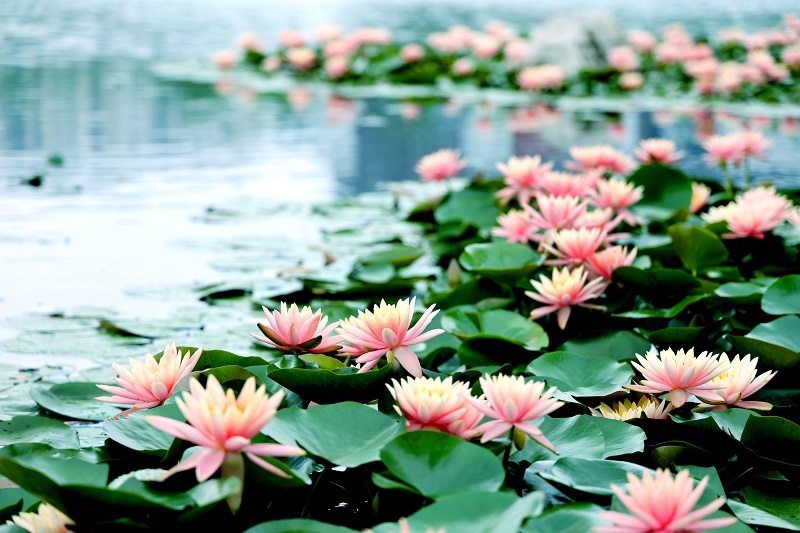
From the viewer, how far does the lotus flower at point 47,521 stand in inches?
36.8

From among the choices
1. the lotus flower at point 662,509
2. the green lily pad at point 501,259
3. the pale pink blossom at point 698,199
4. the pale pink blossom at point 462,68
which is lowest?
the pale pink blossom at point 462,68

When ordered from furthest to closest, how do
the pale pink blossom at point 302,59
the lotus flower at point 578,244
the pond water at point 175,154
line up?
the pale pink blossom at point 302,59 < the pond water at point 175,154 < the lotus flower at point 578,244

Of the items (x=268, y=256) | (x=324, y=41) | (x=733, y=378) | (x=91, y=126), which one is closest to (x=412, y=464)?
(x=733, y=378)

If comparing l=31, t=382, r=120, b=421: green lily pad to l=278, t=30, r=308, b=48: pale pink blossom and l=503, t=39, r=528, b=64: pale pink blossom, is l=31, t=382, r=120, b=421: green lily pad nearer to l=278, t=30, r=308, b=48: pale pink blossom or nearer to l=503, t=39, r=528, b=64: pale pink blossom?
l=503, t=39, r=528, b=64: pale pink blossom

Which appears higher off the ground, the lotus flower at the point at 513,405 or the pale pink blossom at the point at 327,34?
the lotus flower at the point at 513,405

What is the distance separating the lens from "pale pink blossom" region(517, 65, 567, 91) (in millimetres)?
6531

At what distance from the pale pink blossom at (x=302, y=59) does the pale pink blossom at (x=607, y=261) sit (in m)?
5.88

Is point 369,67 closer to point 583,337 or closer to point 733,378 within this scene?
point 583,337

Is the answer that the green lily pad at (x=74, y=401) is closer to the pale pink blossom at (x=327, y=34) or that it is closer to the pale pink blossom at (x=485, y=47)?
the pale pink blossom at (x=485, y=47)

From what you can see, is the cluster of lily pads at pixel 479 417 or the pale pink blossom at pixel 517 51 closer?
the cluster of lily pads at pixel 479 417

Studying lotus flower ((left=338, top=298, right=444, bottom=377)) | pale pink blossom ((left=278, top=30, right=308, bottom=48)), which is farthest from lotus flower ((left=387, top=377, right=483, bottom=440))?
pale pink blossom ((left=278, top=30, right=308, bottom=48))

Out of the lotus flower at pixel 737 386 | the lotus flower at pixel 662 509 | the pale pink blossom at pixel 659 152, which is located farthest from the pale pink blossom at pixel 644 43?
the lotus flower at pixel 662 509

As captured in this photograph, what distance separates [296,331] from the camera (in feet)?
4.25

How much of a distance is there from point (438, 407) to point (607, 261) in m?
0.93
